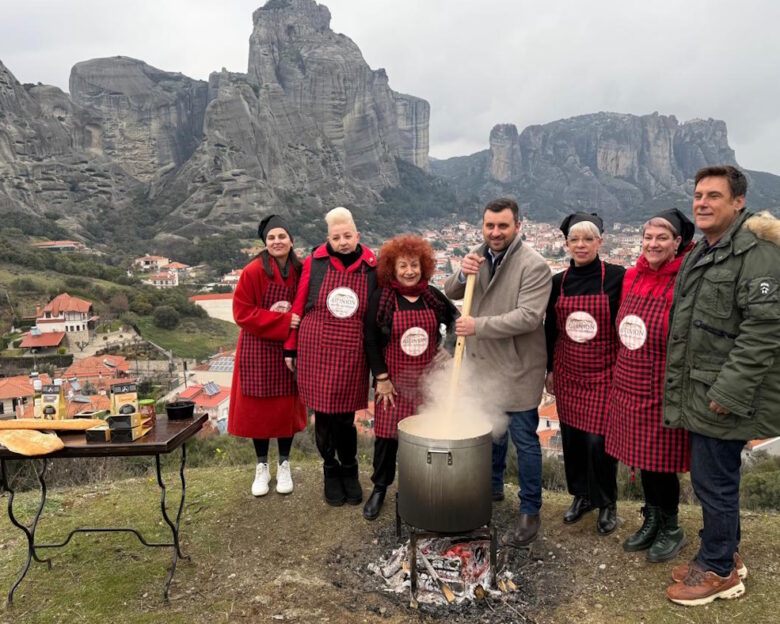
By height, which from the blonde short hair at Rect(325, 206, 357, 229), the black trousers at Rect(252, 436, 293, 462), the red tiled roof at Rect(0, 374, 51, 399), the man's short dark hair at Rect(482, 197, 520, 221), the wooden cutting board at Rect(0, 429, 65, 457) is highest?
the man's short dark hair at Rect(482, 197, 520, 221)

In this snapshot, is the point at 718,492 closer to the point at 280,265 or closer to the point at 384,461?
the point at 384,461

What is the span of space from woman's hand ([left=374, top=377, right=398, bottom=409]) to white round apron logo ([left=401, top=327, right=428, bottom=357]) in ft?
0.66

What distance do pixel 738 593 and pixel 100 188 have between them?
251 feet

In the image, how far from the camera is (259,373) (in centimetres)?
350

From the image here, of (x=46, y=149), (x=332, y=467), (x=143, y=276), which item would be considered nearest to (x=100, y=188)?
(x=46, y=149)

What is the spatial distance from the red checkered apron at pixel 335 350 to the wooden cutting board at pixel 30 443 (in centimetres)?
129

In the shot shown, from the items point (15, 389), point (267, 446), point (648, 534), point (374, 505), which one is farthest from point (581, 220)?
point (15, 389)

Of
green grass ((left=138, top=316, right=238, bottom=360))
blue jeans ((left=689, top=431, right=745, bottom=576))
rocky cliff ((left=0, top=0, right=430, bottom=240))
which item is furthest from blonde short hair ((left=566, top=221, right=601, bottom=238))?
rocky cliff ((left=0, top=0, right=430, bottom=240))

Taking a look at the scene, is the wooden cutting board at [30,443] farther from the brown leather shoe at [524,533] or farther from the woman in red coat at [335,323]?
the brown leather shoe at [524,533]

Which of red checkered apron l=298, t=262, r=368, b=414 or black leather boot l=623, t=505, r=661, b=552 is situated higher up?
red checkered apron l=298, t=262, r=368, b=414

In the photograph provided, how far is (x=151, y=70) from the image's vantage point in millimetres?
90750

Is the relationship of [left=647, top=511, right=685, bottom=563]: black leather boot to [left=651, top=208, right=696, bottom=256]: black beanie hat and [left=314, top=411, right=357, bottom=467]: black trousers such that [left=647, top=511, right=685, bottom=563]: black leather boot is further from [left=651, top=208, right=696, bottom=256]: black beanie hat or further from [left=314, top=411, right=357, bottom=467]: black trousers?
[left=314, top=411, right=357, bottom=467]: black trousers

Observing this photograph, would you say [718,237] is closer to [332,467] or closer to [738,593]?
[738,593]

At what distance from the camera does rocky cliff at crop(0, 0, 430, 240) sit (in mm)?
63531
